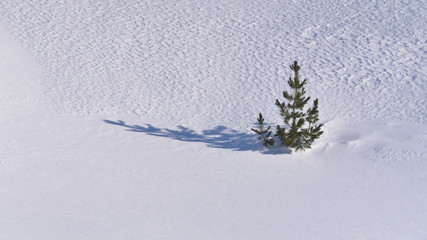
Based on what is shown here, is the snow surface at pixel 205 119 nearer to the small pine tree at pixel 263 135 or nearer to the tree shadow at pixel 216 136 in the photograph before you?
the tree shadow at pixel 216 136

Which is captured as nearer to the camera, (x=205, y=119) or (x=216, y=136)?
(x=216, y=136)

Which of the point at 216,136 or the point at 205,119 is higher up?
the point at 205,119

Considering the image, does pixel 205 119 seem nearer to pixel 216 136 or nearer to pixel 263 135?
pixel 216 136

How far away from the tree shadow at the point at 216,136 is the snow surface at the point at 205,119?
3cm

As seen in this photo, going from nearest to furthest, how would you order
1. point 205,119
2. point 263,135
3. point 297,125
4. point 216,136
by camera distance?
point 297,125 < point 263,135 < point 216,136 < point 205,119

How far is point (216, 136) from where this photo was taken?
876cm

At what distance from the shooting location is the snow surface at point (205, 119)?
6988 millimetres

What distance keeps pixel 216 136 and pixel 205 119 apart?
0.50 m

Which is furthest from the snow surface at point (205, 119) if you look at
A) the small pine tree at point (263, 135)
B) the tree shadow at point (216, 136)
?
the small pine tree at point (263, 135)

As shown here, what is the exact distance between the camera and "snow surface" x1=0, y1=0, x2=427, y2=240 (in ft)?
22.9

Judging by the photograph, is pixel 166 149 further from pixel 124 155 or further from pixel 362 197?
pixel 362 197

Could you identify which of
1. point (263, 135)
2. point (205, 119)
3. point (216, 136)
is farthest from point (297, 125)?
point (205, 119)

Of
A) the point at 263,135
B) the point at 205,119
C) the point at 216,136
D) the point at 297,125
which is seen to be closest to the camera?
the point at 297,125

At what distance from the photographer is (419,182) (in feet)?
24.5
